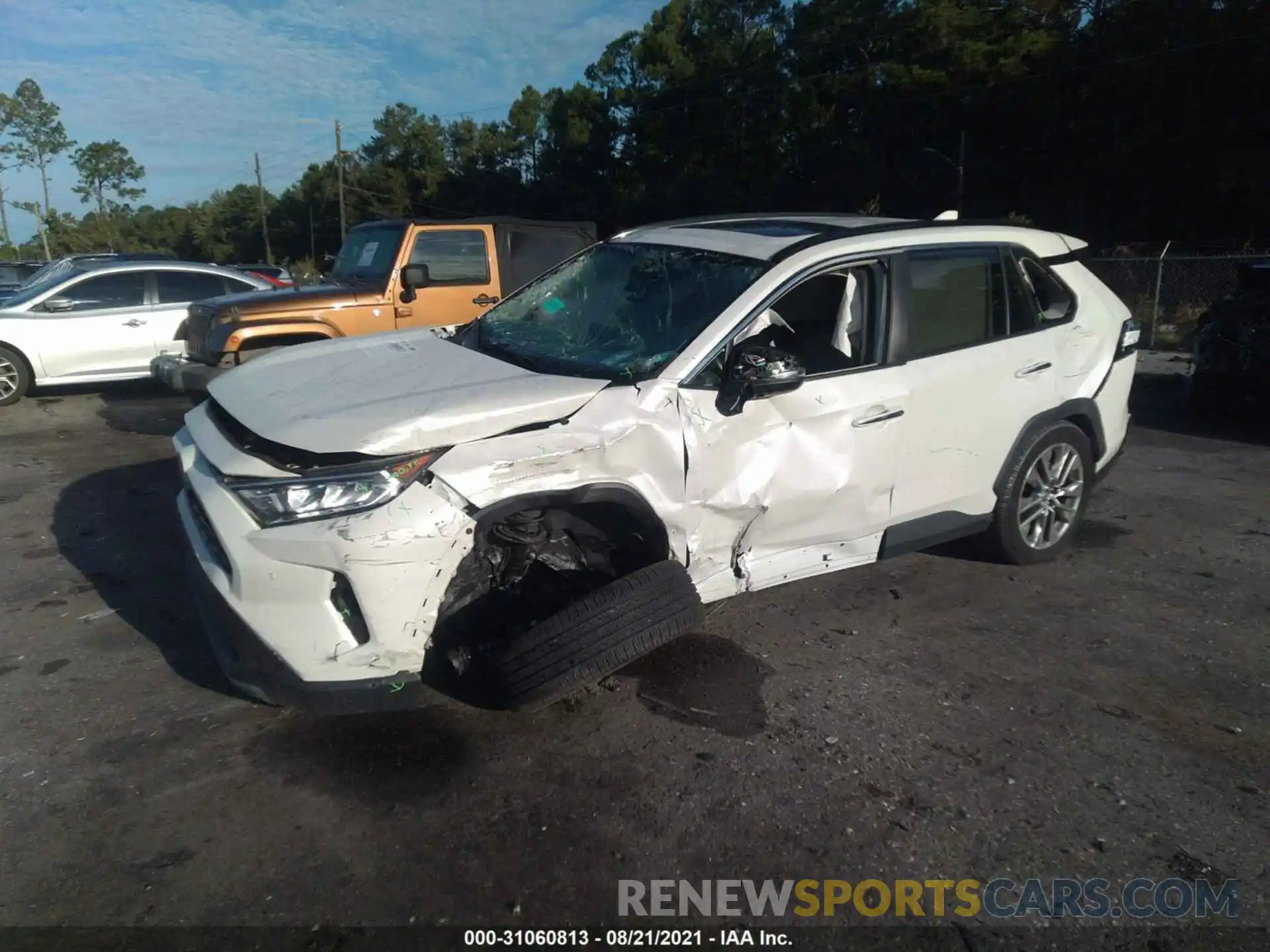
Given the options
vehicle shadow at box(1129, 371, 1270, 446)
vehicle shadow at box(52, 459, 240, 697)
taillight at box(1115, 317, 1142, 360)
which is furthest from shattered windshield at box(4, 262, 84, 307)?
vehicle shadow at box(1129, 371, 1270, 446)

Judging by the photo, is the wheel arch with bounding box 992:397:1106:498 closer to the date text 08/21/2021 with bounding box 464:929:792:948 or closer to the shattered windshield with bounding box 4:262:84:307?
the date text 08/21/2021 with bounding box 464:929:792:948

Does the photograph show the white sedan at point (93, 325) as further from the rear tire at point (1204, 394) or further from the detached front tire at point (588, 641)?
the rear tire at point (1204, 394)

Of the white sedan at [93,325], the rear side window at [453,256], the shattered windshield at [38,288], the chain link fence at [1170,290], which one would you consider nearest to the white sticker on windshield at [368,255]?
the rear side window at [453,256]

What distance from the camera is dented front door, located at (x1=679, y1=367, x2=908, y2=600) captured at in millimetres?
3719

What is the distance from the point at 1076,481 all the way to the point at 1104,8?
114 ft

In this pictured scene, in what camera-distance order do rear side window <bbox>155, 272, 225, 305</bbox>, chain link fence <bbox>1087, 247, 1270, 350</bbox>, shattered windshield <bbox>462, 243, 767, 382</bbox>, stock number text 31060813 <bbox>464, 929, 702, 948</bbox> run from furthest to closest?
chain link fence <bbox>1087, 247, 1270, 350</bbox> → rear side window <bbox>155, 272, 225, 305</bbox> → shattered windshield <bbox>462, 243, 767, 382</bbox> → stock number text 31060813 <bbox>464, 929, 702, 948</bbox>

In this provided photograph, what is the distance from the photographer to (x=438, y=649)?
3.30m

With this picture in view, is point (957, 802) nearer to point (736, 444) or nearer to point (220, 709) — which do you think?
point (736, 444)

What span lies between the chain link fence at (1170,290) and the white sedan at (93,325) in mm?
14629

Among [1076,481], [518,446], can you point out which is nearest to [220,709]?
[518,446]

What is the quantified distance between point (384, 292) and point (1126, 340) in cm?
611

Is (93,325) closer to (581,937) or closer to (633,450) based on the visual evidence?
(633,450)

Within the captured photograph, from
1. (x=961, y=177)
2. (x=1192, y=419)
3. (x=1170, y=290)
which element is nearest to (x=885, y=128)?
(x=961, y=177)

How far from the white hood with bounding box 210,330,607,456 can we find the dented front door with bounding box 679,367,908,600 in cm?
57
